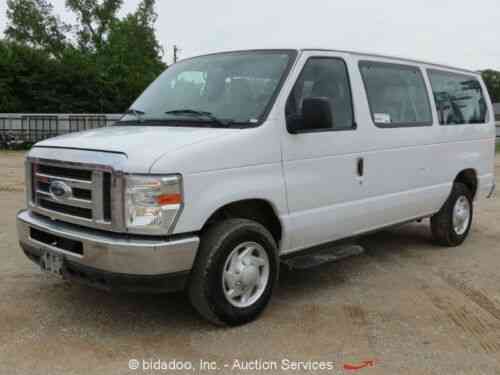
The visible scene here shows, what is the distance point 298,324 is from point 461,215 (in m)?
3.50

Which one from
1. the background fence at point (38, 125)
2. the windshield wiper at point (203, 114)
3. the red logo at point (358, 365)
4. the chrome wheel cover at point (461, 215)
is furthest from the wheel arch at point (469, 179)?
the background fence at point (38, 125)

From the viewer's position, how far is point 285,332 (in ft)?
13.9

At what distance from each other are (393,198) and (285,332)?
2.03m

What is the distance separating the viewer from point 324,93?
4.98m

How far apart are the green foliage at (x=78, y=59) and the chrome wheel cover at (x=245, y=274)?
1116 inches

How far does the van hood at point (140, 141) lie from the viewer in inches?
148

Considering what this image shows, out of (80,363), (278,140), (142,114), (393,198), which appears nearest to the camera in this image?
(80,363)

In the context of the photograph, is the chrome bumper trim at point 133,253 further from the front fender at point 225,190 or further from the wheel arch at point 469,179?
the wheel arch at point 469,179

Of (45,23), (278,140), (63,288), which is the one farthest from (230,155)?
(45,23)

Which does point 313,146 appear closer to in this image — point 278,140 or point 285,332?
point 278,140

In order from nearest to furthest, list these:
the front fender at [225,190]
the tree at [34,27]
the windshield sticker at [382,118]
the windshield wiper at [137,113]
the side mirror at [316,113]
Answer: the front fender at [225,190], the side mirror at [316,113], the windshield wiper at [137,113], the windshield sticker at [382,118], the tree at [34,27]

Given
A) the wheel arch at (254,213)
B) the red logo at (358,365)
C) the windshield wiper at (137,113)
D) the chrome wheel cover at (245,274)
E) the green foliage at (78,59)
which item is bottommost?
the red logo at (358,365)

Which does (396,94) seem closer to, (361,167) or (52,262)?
(361,167)

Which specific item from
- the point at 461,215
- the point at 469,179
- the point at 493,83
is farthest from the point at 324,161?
the point at 493,83
